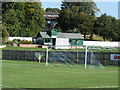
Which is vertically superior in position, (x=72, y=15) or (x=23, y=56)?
(x=72, y=15)

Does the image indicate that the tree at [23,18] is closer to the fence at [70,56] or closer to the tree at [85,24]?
the tree at [85,24]

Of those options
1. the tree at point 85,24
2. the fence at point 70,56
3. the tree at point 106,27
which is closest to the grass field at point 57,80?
the fence at point 70,56

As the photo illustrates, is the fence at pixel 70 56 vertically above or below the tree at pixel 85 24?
below

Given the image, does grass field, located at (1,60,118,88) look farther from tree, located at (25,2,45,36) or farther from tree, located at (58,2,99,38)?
tree, located at (58,2,99,38)

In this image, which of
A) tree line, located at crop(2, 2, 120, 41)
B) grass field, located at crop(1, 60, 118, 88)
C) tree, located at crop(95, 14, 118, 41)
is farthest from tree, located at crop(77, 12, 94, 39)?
grass field, located at crop(1, 60, 118, 88)

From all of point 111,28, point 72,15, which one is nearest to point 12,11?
point 72,15

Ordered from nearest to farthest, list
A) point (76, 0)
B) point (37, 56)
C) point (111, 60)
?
point (111, 60), point (37, 56), point (76, 0)

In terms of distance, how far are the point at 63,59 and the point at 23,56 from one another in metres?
6.27

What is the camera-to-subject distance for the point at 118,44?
262 ft

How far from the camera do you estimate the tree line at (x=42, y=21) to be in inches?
3226

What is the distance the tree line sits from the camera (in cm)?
8194

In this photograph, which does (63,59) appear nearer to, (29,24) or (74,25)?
(29,24)

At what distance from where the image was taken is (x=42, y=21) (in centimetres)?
9050

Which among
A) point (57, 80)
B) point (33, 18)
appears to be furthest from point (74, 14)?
point (57, 80)
